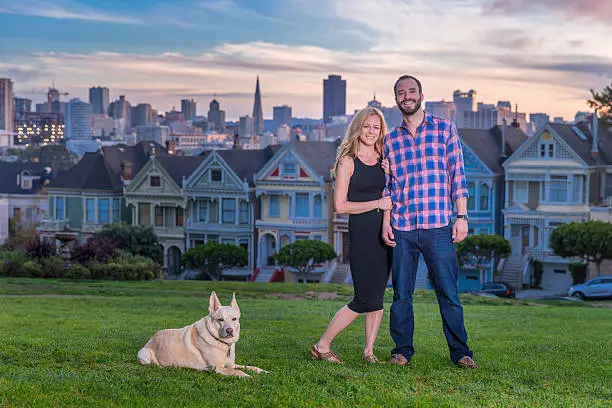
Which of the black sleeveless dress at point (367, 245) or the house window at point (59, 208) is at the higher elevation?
the black sleeveless dress at point (367, 245)

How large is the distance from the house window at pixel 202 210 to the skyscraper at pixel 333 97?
313 feet

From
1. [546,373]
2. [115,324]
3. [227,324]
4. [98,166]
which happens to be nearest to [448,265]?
[546,373]

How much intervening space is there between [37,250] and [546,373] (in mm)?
32914

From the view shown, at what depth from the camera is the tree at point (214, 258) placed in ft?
178

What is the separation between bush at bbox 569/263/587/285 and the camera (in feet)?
161

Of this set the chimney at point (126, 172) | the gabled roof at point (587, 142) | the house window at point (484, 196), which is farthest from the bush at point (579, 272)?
the chimney at point (126, 172)

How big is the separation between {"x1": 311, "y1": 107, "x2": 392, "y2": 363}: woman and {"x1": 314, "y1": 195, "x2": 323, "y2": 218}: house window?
145ft

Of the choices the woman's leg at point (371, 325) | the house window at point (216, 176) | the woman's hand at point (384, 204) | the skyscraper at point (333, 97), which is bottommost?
the woman's leg at point (371, 325)

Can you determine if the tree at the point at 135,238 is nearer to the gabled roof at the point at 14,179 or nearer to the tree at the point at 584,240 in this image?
the tree at the point at 584,240

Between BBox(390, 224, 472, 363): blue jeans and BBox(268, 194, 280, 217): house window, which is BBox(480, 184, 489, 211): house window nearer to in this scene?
BBox(268, 194, 280, 217): house window

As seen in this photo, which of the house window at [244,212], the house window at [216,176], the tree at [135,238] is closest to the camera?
the tree at [135,238]

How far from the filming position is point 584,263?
162 ft

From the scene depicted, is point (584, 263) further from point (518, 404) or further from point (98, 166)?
point (518, 404)

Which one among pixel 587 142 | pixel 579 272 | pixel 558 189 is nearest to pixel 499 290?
pixel 579 272
